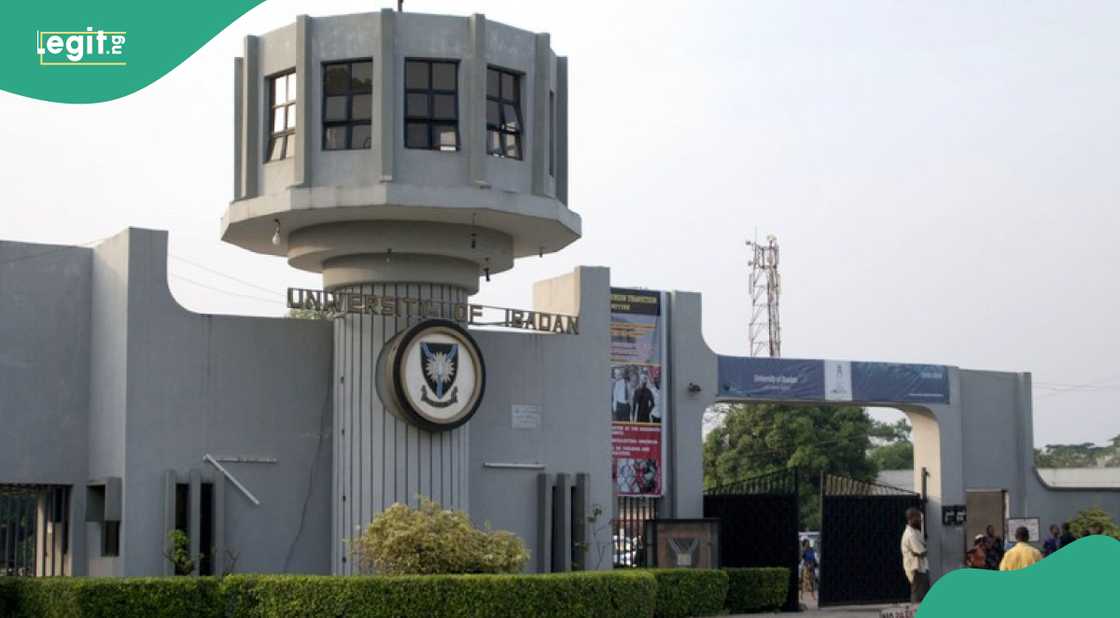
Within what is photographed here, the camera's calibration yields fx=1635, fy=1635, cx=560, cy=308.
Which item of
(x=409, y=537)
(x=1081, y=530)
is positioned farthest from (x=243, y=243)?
(x=1081, y=530)

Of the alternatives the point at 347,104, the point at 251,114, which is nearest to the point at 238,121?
the point at 251,114

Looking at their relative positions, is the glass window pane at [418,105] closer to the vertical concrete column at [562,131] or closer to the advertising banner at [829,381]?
the vertical concrete column at [562,131]

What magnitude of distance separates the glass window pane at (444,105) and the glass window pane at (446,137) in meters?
0.17

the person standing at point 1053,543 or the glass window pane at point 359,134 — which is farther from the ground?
the glass window pane at point 359,134

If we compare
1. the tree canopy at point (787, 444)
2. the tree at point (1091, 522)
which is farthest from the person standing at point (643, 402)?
the tree canopy at point (787, 444)

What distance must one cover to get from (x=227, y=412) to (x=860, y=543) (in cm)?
1476

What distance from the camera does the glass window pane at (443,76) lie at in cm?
2656

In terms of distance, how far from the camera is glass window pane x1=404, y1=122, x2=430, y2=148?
26.4 metres

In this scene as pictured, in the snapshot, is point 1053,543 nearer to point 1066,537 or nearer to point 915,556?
point 1066,537

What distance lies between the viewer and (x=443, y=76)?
2661cm

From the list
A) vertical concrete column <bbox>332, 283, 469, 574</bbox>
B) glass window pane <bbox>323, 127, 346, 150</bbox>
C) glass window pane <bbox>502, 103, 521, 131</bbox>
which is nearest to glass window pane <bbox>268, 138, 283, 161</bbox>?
glass window pane <bbox>323, 127, 346, 150</bbox>

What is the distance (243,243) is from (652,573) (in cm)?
Answer: 914

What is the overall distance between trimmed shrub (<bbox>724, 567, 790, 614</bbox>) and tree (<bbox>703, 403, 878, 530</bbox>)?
35207 millimetres

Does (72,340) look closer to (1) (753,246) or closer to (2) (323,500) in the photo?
(2) (323,500)
